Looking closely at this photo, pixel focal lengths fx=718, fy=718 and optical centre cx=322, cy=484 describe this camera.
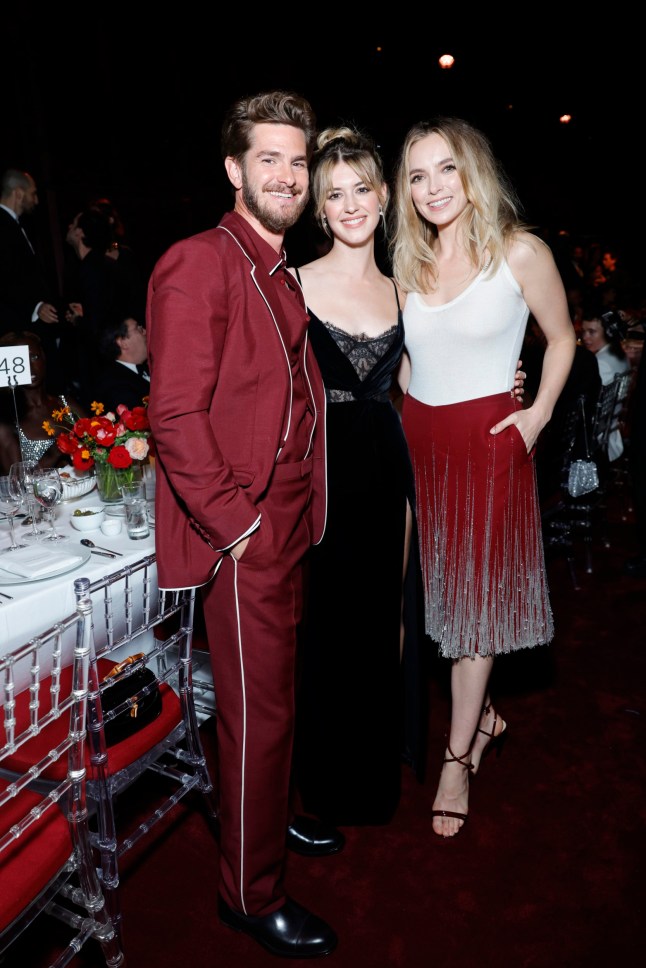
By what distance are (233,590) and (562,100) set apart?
10.4m

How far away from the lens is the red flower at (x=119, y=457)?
2232 mm

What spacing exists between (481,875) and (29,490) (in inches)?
67.7

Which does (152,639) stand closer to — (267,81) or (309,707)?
(309,707)

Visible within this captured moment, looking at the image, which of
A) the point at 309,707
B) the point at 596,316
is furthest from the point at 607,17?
the point at 309,707

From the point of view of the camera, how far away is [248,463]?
158cm

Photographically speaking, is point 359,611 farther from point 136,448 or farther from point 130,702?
point 136,448

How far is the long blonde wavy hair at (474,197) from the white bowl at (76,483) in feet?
4.12

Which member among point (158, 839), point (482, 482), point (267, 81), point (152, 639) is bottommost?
point (158, 839)

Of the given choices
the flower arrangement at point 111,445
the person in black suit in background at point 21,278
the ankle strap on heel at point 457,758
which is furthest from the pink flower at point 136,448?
the person in black suit in background at point 21,278

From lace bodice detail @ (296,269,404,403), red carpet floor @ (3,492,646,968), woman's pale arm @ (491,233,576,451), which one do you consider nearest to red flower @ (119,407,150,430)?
lace bodice detail @ (296,269,404,403)

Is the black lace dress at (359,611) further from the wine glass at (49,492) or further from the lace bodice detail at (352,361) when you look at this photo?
the wine glass at (49,492)

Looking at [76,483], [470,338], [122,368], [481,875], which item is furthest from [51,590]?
[122,368]

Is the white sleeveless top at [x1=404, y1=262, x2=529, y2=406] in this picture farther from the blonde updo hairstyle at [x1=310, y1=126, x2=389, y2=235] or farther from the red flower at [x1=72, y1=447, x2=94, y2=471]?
the red flower at [x1=72, y1=447, x2=94, y2=471]

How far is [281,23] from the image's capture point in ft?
22.2
